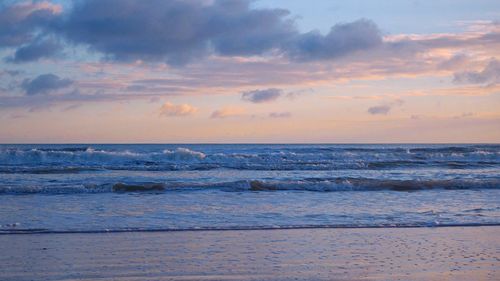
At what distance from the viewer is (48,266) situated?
7137mm

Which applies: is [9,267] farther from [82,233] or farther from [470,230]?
[470,230]

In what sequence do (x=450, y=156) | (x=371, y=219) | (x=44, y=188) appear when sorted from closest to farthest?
(x=371, y=219) < (x=44, y=188) < (x=450, y=156)

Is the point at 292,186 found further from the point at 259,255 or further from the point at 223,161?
the point at 223,161

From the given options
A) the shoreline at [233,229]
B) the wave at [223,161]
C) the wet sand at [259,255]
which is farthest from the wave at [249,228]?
the wave at [223,161]

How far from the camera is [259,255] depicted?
7840mm

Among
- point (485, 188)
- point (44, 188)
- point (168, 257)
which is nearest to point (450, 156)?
point (485, 188)

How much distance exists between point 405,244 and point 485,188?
1156cm

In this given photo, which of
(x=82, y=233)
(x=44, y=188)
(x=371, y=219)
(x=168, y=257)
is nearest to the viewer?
(x=168, y=257)

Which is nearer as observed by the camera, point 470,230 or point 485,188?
point 470,230

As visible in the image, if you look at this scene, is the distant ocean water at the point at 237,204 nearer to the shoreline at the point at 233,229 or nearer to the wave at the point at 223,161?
the shoreline at the point at 233,229

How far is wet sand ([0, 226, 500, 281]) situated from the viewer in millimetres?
6762

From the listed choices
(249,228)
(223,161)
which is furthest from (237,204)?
(223,161)

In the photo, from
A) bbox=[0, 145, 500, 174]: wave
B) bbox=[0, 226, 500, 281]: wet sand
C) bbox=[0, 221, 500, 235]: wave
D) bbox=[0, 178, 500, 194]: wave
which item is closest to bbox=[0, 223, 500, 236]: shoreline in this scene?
bbox=[0, 221, 500, 235]: wave

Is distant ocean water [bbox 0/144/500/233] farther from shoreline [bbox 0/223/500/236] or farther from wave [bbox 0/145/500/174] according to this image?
wave [bbox 0/145/500/174]
